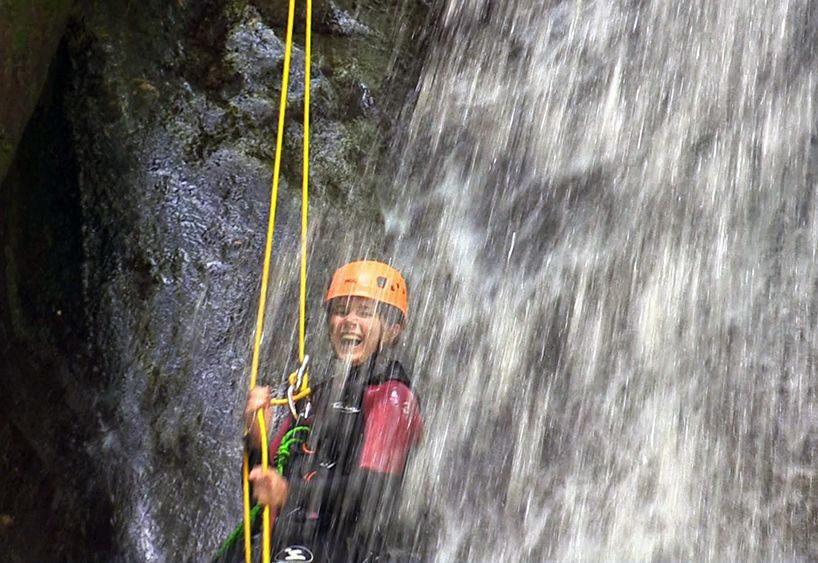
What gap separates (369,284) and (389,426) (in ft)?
2.27

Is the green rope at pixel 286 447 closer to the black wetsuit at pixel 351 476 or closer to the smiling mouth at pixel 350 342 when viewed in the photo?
the black wetsuit at pixel 351 476

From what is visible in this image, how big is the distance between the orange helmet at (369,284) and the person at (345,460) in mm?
141

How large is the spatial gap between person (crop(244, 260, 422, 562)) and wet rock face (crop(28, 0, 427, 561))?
1.07m

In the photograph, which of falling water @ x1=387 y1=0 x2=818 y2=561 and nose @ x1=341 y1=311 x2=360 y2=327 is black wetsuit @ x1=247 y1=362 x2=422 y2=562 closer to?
nose @ x1=341 y1=311 x2=360 y2=327

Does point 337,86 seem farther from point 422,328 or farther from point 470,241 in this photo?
point 422,328

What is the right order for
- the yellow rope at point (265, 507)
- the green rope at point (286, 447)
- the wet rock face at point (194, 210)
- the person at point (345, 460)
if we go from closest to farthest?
the yellow rope at point (265, 507), the person at point (345, 460), the green rope at point (286, 447), the wet rock face at point (194, 210)

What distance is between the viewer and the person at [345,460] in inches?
110

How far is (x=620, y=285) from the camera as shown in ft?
15.7

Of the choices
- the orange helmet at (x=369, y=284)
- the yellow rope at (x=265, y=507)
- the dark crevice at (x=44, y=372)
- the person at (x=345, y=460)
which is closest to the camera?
the yellow rope at (x=265, y=507)

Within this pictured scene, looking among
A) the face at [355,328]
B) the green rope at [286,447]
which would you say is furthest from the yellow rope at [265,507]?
the face at [355,328]

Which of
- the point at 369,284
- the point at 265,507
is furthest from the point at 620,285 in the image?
the point at 265,507

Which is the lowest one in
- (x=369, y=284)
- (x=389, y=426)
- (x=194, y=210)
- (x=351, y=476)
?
(x=351, y=476)

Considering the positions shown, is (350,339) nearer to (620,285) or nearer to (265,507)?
(265,507)

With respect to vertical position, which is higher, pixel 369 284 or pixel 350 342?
pixel 369 284
